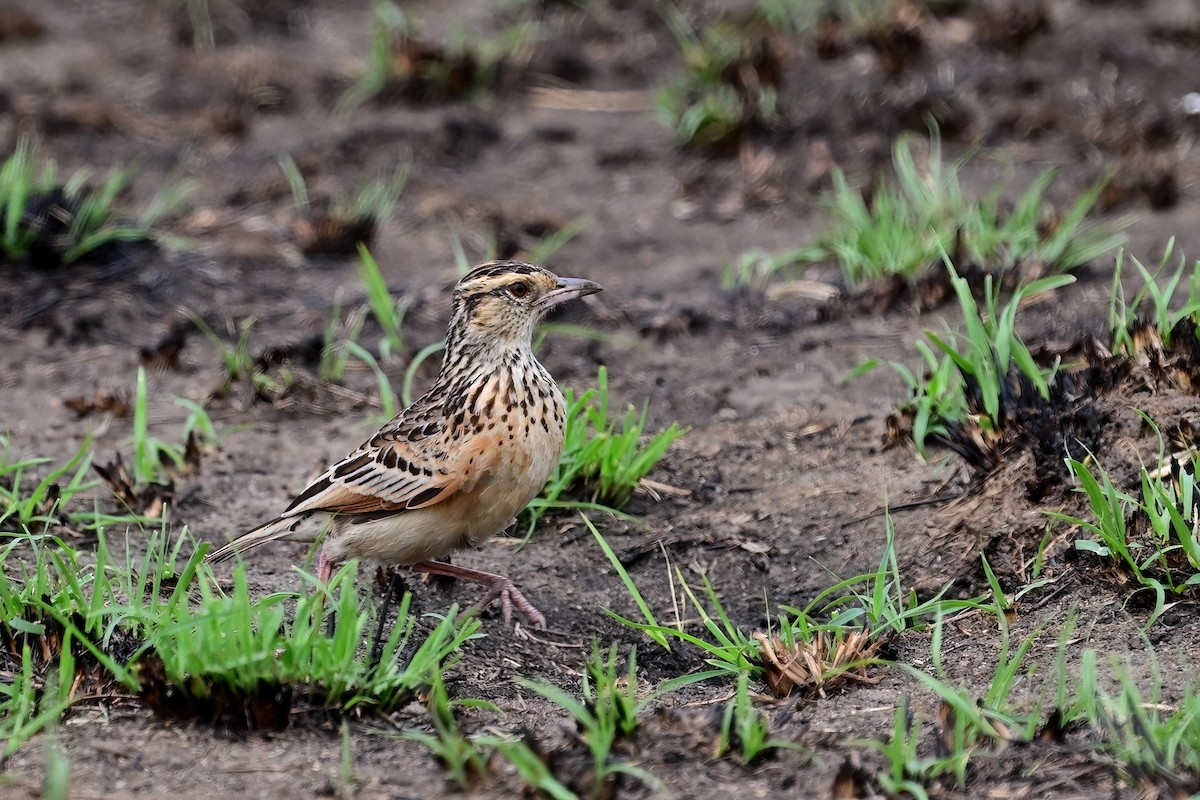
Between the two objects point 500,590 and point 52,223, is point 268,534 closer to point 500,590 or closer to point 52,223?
point 500,590

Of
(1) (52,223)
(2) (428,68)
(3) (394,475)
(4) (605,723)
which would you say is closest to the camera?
(4) (605,723)

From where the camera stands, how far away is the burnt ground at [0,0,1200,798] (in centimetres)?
442

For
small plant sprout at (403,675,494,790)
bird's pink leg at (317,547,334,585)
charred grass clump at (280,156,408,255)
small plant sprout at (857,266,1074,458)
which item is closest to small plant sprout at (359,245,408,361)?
charred grass clump at (280,156,408,255)

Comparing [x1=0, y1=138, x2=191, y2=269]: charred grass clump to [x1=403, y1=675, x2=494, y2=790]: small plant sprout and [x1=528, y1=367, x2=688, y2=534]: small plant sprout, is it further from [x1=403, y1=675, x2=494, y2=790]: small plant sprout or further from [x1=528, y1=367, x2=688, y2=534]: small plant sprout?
[x1=403, y1=675, x2=494, y2=790]: small plant sprout

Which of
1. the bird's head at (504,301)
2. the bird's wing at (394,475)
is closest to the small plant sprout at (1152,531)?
the bird's head at (504,301)

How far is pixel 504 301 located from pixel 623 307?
8.31ft

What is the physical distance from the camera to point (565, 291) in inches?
224

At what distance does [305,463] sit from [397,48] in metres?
5.10

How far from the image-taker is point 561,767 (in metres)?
3.99

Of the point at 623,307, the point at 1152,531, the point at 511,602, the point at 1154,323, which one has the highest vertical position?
the point at 1154,323

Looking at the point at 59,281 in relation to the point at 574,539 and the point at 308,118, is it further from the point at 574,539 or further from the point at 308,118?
the point at 574,539

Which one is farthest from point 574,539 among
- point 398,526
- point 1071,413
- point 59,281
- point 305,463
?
point 59,281

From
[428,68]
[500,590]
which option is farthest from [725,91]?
[500,590]

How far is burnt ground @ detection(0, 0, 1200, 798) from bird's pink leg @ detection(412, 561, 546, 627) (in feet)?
0.27
